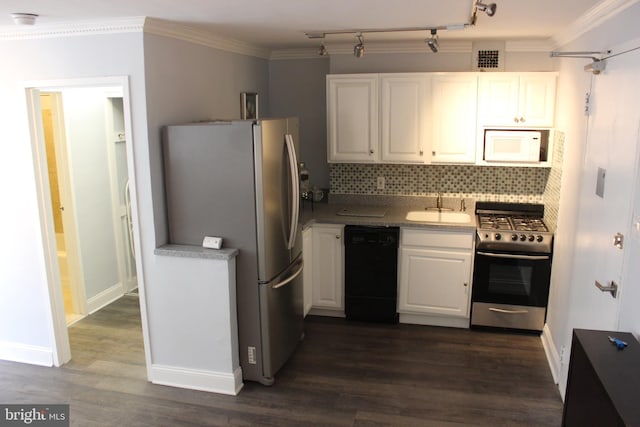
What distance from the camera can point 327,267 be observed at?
438 centimetres

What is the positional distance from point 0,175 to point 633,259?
388 centimetres

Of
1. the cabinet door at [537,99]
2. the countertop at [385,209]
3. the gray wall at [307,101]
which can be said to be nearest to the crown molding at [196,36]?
the gray wall at [307,101]

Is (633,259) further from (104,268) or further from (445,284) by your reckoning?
(104,268)

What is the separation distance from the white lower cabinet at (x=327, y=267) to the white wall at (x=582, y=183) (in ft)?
5.49

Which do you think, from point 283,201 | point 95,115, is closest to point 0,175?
point 95,115

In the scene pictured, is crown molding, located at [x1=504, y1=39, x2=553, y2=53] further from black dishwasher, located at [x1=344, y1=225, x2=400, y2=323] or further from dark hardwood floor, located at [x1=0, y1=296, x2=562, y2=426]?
dark hardwood floor, located at [x1=0, y1=296, x2=562, y2=426]

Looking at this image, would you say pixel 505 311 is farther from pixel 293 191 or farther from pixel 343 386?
pixel 293 191

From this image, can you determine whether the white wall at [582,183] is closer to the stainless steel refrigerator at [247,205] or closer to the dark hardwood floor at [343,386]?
the dark hardwood floor at [343,386]

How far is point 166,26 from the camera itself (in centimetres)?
320

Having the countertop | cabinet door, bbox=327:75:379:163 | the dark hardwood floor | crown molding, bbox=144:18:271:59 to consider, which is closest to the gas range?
the countertop

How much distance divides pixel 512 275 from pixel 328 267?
1491 mm

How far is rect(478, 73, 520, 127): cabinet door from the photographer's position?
13.5ft

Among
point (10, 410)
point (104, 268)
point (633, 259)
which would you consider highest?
point (633, 259)

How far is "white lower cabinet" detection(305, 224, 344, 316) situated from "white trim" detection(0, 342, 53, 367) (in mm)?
2081
